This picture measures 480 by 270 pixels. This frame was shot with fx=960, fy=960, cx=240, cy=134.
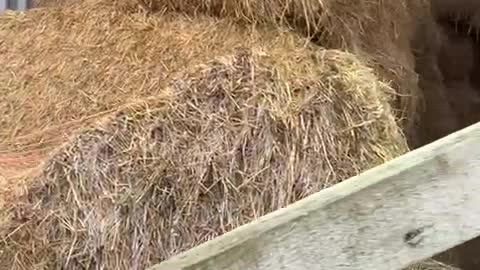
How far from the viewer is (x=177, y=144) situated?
1510mm

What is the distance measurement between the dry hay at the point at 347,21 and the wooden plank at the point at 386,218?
0.95m

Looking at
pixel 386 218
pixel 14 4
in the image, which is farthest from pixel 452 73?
pixel 386 218

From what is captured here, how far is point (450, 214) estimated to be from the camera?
40.9 inches

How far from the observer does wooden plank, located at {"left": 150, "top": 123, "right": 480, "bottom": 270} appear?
1.04 m

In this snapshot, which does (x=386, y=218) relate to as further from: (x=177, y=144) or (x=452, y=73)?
(x=452, y=73)

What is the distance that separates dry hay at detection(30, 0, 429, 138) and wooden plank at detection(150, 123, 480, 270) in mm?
954

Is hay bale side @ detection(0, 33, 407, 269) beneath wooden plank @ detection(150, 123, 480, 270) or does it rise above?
beneath

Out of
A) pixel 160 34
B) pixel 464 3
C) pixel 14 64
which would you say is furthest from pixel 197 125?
pixel 464 3

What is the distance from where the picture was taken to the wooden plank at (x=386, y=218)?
3.42ft

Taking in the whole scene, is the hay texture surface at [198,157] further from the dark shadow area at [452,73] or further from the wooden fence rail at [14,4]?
the wooden fence rail at [14,4]

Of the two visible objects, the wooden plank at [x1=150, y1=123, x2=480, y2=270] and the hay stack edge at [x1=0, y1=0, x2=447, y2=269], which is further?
the hay stack edge at [x1=0, y1=0, x2=447, y2=269]

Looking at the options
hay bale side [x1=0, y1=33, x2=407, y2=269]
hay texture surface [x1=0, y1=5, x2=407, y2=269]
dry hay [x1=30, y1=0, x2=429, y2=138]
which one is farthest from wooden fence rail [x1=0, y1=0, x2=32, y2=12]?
hay bale side [x1=0, y1=33, x2=407, y2=269]

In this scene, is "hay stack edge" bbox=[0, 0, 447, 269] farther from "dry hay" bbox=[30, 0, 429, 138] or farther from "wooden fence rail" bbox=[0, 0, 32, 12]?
"wooden fence rail" bbox=[0, 0, 32, 12]

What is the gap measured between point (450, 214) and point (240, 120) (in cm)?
57
